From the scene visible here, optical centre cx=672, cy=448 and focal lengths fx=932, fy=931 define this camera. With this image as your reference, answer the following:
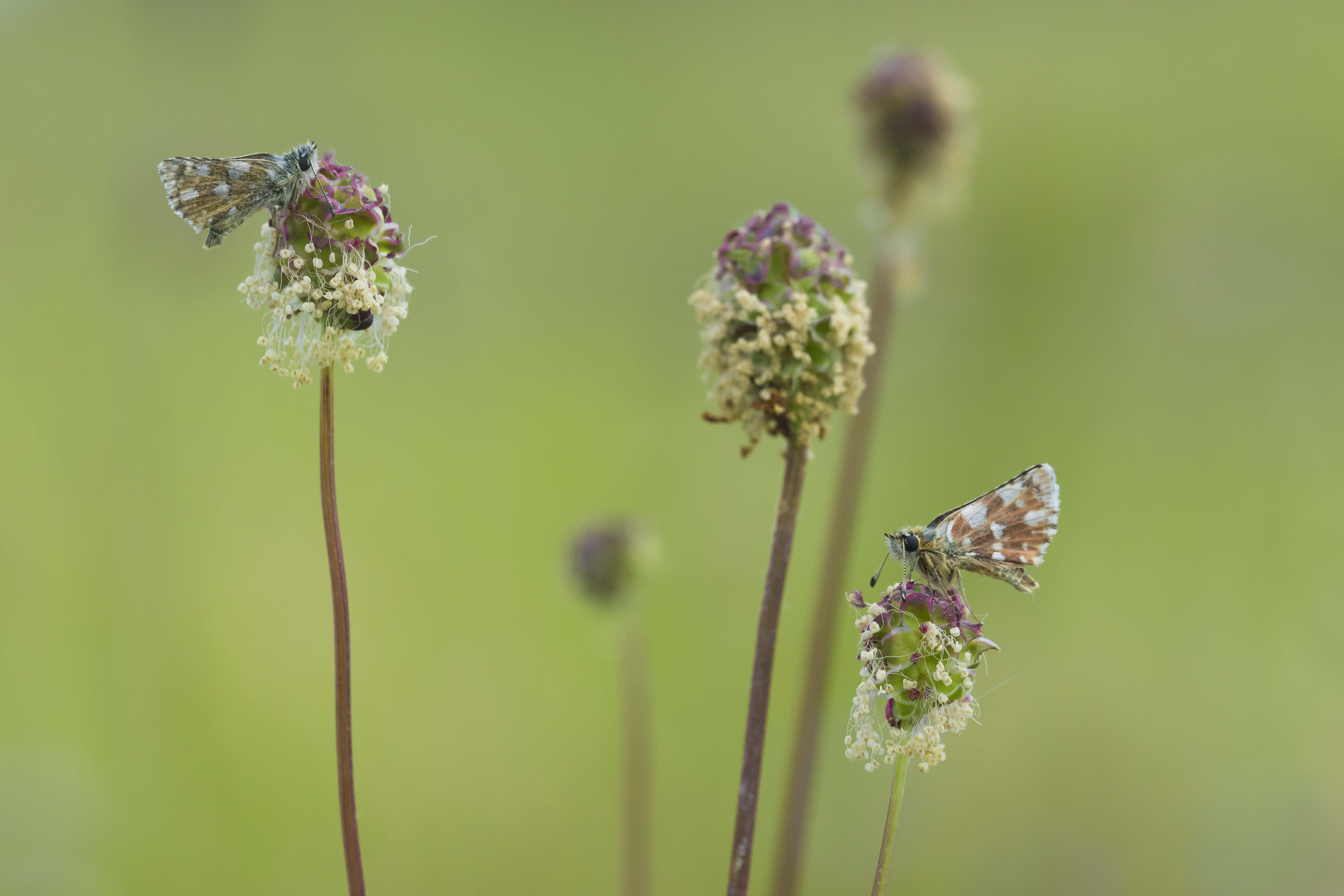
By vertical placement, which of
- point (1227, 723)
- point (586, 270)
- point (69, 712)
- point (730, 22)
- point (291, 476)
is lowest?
point (69, 712)

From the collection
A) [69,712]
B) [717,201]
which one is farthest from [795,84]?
[69,712]

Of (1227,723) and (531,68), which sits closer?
(1227,723)

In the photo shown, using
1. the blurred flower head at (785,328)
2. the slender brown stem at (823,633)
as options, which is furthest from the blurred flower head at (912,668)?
the slender brown stem at (823,633)

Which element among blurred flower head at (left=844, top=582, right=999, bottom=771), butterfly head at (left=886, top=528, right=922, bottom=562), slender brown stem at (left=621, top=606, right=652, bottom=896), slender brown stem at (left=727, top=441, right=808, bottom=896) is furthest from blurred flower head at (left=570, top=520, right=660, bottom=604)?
blurred flower head at (left=844, top=582, right=999, bottom=771)

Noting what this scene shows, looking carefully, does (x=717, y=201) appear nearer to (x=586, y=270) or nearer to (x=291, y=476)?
(x=586, y=270)

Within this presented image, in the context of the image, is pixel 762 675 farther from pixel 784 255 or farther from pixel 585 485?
pixel 585 485

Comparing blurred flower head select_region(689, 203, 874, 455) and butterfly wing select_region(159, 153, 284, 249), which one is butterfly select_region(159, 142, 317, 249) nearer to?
butterfly wing select_region(159, 153, 284, 249)
